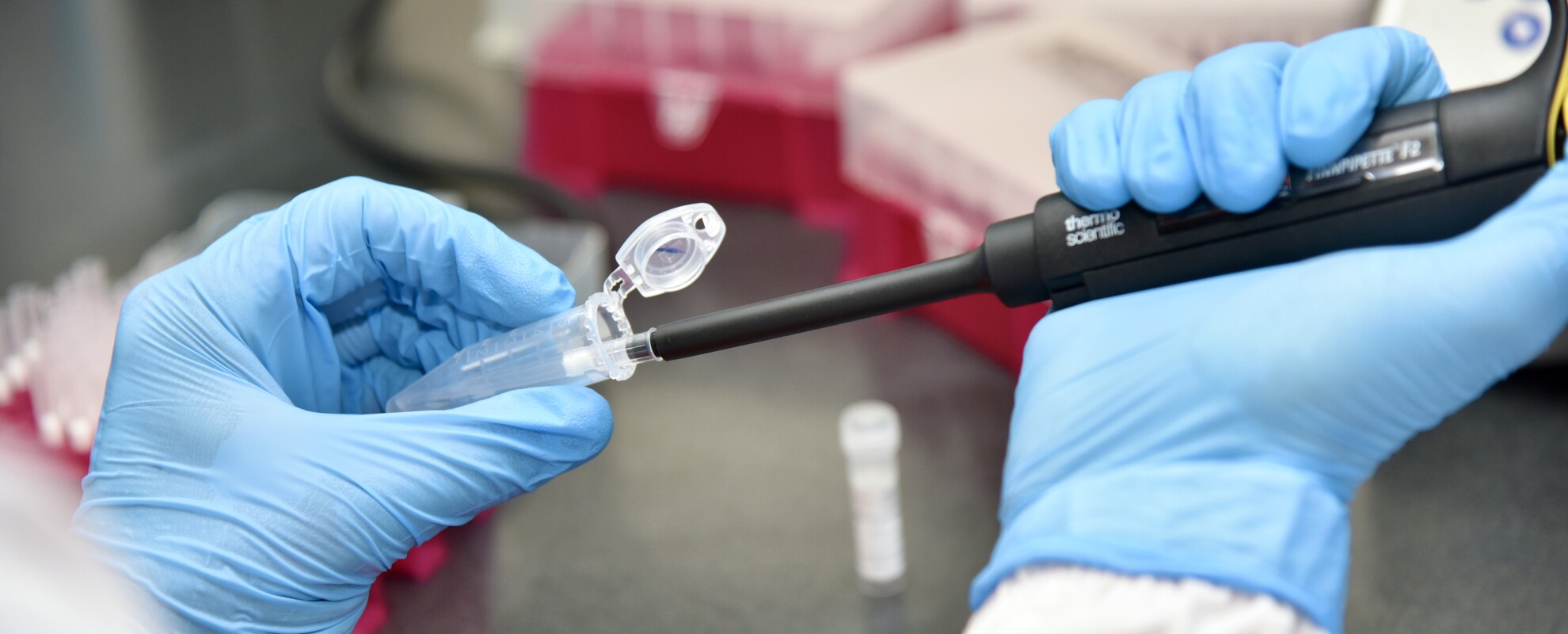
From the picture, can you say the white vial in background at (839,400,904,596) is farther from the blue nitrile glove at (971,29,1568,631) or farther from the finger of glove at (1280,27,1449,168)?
the finger of glove at (1280,27,1449,168)

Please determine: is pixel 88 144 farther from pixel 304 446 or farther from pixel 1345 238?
pixel 1345 238

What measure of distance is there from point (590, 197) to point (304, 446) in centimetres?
70

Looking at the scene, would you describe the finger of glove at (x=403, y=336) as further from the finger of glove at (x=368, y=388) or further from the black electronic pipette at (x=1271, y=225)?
the black electronic pipette at (x=1271, y=225)

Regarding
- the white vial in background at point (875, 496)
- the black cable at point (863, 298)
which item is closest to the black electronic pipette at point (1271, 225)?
the black cable at point (863, 298)

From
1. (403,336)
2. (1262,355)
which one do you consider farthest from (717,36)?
(1262,355)

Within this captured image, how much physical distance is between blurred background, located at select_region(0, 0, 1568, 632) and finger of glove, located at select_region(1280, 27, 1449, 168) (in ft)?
1.04

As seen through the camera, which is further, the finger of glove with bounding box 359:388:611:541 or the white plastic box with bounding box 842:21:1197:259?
the white plastic box with bounding box 842:21:1197:259

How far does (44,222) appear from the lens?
1218mm

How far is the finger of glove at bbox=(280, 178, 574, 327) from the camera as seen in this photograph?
0.63 meters

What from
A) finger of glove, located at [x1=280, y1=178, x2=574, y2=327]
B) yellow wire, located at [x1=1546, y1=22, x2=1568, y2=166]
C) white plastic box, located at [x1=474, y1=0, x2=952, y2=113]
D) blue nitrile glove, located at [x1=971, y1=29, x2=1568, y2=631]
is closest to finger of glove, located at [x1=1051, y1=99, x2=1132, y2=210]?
blue nitrile glove, located at [x1=971, y1=29, x2=1568, y2=631]

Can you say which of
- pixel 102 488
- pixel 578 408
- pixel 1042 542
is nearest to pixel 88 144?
pixel 102 488

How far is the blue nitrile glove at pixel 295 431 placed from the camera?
0.56 m

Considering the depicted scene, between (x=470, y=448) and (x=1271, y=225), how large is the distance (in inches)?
14.2

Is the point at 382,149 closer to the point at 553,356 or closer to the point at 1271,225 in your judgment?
the point at 553,356
